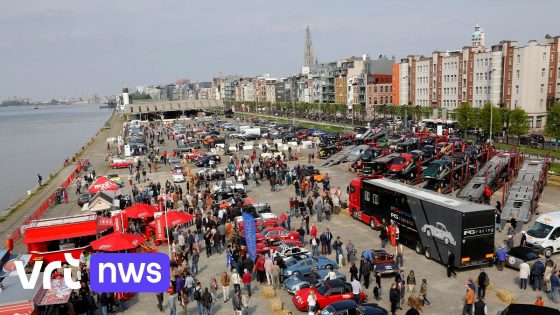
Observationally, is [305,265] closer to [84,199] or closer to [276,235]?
[276,235]

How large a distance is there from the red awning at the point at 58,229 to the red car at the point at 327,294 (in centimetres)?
1212

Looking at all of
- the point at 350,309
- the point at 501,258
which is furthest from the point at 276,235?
the point at 501,258

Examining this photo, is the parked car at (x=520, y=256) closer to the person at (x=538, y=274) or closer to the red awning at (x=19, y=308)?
the person at (x=538, y=274)

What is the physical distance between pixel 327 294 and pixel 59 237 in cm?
1417

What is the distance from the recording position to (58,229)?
2353cm

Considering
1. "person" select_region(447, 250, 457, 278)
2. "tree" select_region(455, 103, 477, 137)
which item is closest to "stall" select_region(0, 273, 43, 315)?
"person" select_region(447, 250, 457, 278)

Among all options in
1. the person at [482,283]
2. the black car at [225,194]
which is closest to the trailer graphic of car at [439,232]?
the person at [482,283]

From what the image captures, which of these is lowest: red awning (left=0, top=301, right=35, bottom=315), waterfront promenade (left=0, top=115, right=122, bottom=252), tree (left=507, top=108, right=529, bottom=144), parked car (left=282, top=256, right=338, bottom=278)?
waterfront promenade (left=0, top=115, right=122, bottom=252)

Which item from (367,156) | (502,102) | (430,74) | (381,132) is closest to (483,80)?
(502,102)

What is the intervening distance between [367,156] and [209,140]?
3108 centimetres

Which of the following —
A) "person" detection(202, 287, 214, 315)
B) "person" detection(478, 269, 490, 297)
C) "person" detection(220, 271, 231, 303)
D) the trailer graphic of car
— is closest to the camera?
"person" detection(202, 287, 214, 315)

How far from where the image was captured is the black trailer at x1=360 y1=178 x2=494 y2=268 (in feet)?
63.9

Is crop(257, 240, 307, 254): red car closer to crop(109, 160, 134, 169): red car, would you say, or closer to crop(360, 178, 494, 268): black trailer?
crop(360, 178, 494, 268): black trailer

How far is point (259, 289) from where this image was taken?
19859mm
